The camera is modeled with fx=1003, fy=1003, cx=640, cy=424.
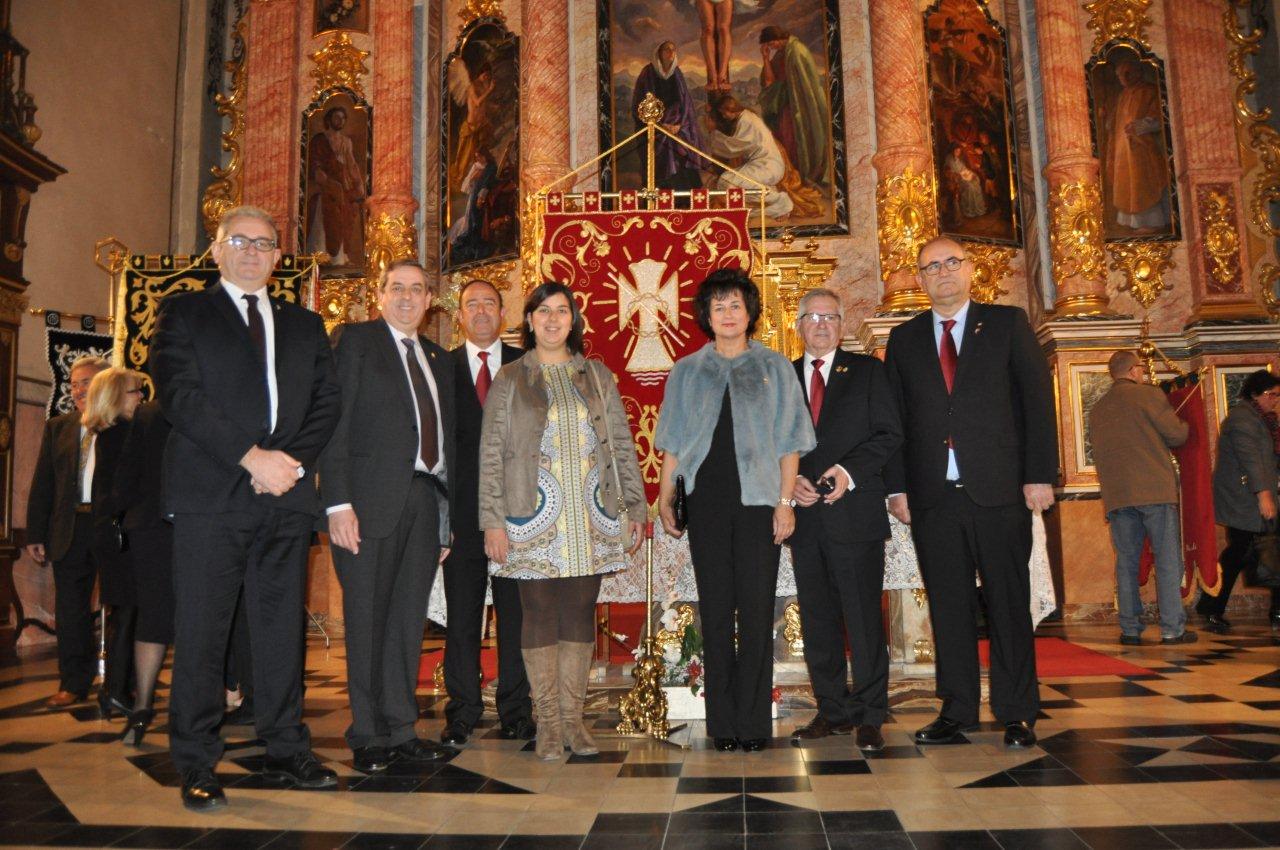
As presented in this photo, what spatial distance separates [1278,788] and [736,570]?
1.59 meters

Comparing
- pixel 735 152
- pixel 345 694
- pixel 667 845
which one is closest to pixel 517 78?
pixel 735 152

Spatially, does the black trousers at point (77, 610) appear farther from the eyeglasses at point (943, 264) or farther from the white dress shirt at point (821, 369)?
the eyeglasses at point (943, 264)

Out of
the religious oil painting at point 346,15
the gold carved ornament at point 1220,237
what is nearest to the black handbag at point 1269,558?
the gold carved ornament at point 1220,237

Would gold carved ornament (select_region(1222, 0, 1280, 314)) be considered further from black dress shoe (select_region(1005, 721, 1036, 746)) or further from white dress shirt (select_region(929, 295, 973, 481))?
black dress shoe (select_region(1005, 721, 1036, 746))

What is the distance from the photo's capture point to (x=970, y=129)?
9539mm

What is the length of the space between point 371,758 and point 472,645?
26.7 inches

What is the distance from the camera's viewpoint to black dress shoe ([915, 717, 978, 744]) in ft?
11.0

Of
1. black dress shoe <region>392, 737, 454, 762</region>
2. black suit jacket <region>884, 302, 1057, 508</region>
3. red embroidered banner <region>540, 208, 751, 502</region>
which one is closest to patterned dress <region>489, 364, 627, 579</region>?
black dress shoe <region>392, 737, 454, 762</region>

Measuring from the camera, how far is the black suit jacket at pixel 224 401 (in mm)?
2801

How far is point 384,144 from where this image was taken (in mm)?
9734

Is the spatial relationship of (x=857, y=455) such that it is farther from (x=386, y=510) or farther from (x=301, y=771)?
(x=301, y=771)

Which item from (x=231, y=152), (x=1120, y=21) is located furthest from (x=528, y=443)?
(x=231, y=152)

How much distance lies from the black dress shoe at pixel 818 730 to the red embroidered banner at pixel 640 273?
1.78 m

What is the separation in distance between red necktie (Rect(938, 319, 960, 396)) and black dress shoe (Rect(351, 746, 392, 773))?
7.25ft
